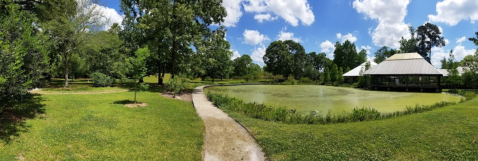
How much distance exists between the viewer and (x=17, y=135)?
6.37m

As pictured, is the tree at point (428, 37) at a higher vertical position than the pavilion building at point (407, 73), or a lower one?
higher

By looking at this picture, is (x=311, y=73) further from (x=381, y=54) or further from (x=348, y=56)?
(x=381, y=54)

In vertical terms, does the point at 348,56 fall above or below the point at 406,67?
above

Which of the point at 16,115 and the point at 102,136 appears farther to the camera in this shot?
the point at 16,115

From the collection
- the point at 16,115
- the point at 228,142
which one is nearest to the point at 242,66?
the point at 228,142

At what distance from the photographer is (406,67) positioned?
32.7m

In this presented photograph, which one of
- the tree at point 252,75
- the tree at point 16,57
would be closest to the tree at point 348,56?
the tree at point 252,75

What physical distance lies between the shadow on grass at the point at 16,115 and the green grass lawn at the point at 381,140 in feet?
22.9

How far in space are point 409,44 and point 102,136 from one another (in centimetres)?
7819

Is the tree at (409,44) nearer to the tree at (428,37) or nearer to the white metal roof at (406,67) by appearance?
the tree at (428,37)

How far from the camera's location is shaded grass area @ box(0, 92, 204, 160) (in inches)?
233

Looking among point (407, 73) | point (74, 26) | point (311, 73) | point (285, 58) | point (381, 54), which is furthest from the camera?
point (381, 54)

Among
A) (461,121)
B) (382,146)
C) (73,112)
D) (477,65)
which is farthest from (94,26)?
(477,65)

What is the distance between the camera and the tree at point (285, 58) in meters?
64.2
